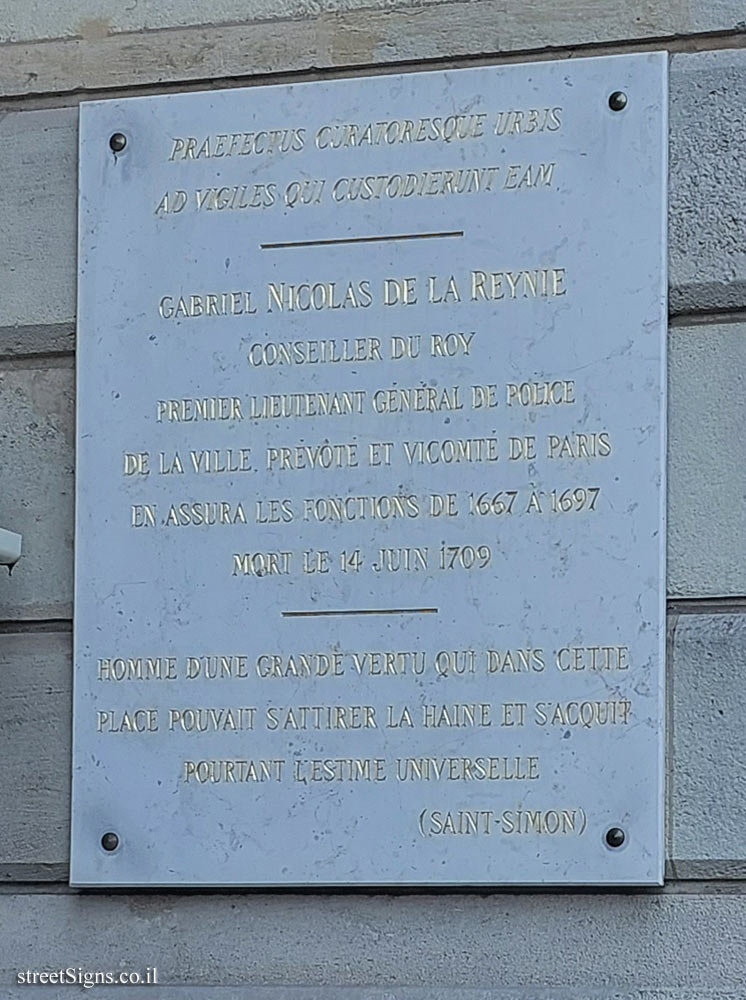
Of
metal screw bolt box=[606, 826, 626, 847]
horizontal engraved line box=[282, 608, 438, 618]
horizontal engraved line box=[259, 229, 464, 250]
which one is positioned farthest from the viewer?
horizontal engraved line box=[259, 229, 464, 250]

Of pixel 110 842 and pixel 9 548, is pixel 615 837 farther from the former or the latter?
pixel 9 548

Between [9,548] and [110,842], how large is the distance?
559mm

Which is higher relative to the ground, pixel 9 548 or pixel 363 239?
pixel 363 239

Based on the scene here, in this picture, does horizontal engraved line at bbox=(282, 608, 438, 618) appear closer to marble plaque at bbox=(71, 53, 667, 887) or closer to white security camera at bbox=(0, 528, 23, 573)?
marble plaque at bbox=(71, 53, 667, 887)

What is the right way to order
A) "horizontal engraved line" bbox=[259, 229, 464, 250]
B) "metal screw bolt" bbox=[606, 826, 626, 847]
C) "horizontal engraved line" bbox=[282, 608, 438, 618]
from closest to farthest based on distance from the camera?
"metal screw bolt" bbox=[606, 826, 626, 847]
"horizontal engraved line" bbox=[282, 608, 438, 618]
"horizontal engraved line" bbox=[259, 229, 464, 250]

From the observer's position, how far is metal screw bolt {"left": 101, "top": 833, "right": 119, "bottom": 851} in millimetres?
3820

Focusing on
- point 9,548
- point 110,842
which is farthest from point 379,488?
point 110,842

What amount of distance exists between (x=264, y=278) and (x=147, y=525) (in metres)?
0.50

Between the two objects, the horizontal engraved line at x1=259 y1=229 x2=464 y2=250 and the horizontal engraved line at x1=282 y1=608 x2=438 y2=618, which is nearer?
the horizontal engraved line at x1=282 y1=608 x2=438 y2=618

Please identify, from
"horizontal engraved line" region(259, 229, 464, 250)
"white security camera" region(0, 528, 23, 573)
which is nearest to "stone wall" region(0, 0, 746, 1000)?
"white security camera" region(0, 528, 23, 573)

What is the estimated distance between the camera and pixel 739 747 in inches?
143

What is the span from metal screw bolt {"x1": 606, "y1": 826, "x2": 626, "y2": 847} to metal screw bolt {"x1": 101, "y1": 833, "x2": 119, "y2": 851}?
875 mm

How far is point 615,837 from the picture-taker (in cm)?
359

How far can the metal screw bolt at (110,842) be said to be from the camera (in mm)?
3820
